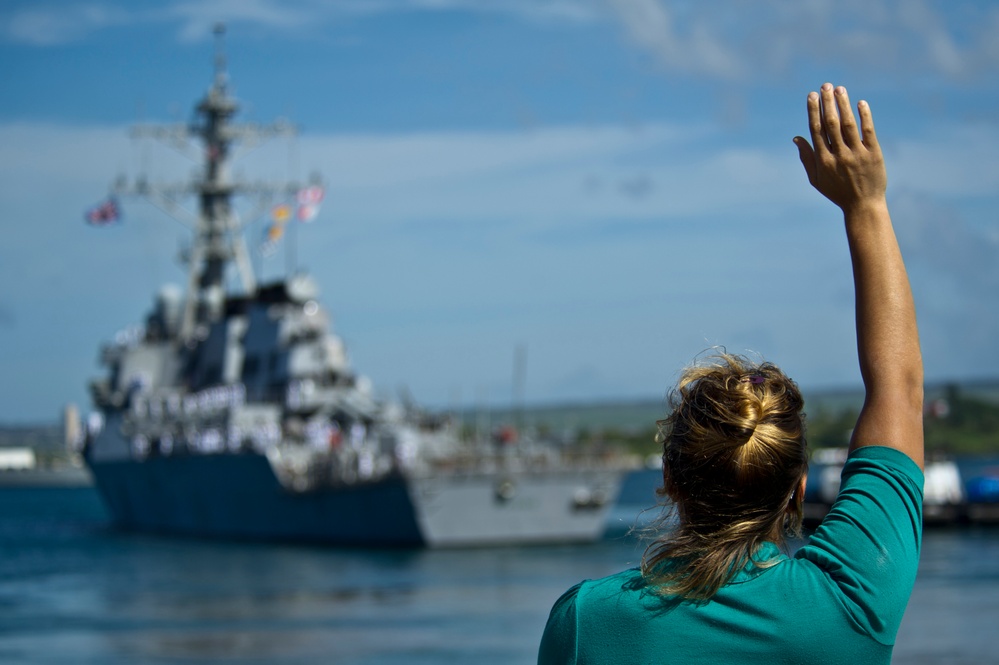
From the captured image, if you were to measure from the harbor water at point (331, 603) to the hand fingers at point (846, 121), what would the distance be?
15.2 m

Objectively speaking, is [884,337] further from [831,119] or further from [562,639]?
[562,639]

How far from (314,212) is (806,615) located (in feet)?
148

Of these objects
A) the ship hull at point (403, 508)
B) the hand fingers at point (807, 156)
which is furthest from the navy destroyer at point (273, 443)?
the hand fingers at point (807, 156)

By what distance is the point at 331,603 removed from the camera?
25.0m

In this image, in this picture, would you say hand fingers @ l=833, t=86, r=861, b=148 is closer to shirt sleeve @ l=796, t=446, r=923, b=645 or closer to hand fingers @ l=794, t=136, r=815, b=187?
hand fingers @ l=794, t=136, r=815, b=187

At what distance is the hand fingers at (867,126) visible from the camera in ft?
7.58

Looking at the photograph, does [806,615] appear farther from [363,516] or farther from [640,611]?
[363,516]

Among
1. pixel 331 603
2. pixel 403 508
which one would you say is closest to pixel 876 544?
pixel 331 603

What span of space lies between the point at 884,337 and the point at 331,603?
23415 millimetres

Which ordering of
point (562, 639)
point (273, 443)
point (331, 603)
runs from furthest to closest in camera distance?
point (273, 443) < point (331, 603) < point (562, 639)

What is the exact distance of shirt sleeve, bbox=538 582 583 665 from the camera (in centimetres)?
223

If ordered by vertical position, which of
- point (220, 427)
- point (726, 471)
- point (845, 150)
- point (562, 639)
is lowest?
point (220, 427)

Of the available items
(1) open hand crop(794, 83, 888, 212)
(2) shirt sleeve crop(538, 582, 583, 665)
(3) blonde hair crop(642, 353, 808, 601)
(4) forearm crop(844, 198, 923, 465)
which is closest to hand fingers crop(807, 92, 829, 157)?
(1) open hand crop(794, 83, 888, 212)

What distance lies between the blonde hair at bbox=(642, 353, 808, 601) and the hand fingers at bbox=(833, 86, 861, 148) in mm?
397
